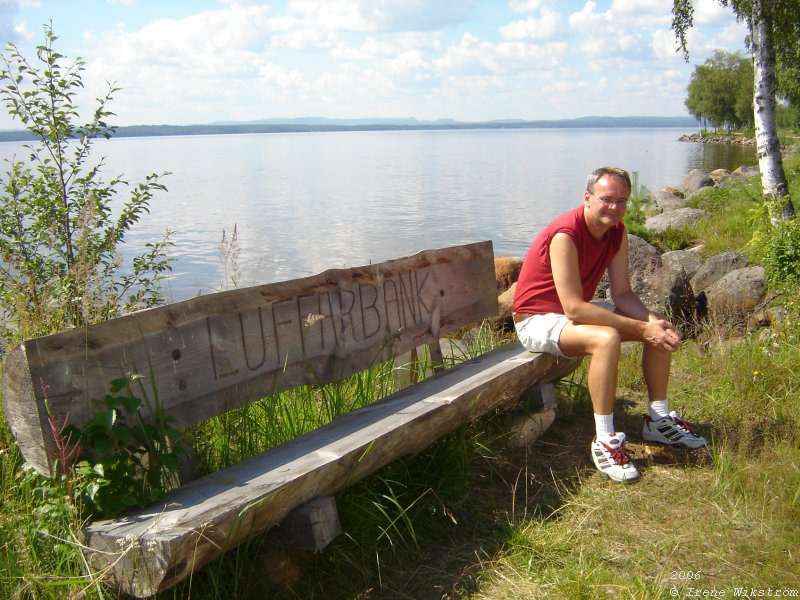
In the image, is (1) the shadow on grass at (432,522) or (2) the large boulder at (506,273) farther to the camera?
(2) the large boulder at (506,273)

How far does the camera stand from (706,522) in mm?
3270

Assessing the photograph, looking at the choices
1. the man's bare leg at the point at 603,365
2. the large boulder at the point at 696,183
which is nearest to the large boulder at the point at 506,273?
the man's bare leg at the point at 603,365

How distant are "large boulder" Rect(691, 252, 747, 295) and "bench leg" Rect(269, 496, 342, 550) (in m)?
7.05

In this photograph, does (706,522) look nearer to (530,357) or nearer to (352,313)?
(530,357)

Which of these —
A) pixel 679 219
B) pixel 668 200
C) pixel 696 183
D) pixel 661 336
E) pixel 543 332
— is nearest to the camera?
pixel 661 336

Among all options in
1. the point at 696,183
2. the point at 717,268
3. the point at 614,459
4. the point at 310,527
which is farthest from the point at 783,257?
the point at 696,183

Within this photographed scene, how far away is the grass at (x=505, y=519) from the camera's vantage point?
2764mm

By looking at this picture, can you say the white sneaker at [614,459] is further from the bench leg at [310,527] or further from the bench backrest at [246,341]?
the bench leg at [310,527]

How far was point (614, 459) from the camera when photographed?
3.78 metres

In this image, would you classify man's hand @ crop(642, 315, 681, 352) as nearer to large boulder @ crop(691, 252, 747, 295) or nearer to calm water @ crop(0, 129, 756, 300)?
calm water @ crop(0, 129, 756, 300)

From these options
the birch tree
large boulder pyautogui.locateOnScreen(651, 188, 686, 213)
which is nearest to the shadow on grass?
the birch tree

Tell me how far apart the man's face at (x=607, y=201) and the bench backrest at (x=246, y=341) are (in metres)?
0.95

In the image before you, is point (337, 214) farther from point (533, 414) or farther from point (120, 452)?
point (120, 452)

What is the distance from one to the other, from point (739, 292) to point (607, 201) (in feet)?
14.8
